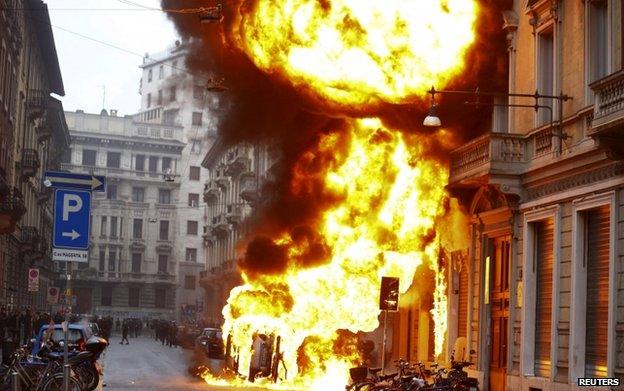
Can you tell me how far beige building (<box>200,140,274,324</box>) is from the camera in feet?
233

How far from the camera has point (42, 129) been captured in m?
66.2

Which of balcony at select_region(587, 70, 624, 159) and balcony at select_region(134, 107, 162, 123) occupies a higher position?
balcony at select_region(134, 107, 162, 123)

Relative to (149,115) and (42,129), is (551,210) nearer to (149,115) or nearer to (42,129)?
(42,129)

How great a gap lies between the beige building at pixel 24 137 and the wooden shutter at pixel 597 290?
73.6 feet

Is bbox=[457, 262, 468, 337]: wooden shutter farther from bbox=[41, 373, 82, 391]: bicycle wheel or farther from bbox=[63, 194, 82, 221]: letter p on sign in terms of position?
bbox=[63, 194, 82, 221]: letter p on sign

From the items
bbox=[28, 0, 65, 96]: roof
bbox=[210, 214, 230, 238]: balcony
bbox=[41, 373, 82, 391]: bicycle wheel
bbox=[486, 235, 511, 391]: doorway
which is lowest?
bbox=[41, 373, 82, 391]: bicycle wheel

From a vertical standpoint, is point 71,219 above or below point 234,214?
below

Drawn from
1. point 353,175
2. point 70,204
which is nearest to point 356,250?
point 353,175

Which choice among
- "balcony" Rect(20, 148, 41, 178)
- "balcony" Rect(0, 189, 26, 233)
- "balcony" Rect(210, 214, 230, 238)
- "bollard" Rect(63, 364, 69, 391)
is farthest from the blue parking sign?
"balcony" Rect(210, 214, 230, 238)

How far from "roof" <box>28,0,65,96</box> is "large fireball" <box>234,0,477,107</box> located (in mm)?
32003

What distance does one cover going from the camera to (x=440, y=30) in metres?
27.5

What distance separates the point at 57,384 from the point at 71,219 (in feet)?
19.7

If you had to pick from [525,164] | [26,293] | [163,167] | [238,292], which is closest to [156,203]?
[163,167]

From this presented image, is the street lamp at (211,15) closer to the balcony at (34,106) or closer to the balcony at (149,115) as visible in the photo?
the balcony at (34,106)
